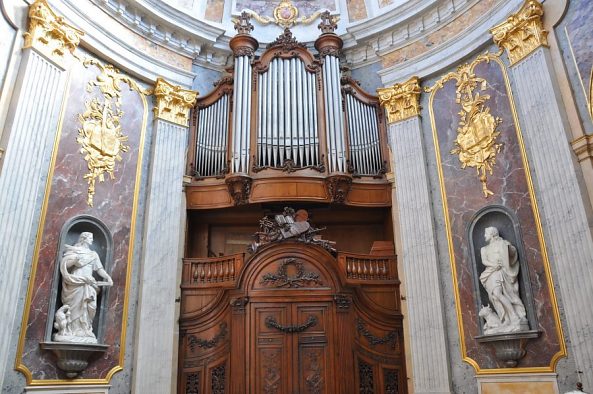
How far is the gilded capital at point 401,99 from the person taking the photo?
10.1 m

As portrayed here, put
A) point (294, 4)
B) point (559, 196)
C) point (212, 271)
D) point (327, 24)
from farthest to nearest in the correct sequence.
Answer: point (294, 4), point (327, 24), point (212, 271), point (559, 196)

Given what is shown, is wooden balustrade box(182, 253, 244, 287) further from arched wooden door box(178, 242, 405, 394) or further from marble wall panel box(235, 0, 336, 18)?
marble wall panel box(235, 0, 336, 18)

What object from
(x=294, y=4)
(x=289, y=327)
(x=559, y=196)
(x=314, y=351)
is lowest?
(x=314, y=351)

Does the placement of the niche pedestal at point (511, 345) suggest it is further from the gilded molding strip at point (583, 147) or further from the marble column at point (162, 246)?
the marble column at point (162, 246)

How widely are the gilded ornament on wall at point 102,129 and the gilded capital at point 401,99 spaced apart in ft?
17.2

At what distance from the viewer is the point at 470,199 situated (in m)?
8.79

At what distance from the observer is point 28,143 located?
294 inches

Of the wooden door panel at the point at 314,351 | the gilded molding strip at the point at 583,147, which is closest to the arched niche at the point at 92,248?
the wooden door panel at the point at 314,351

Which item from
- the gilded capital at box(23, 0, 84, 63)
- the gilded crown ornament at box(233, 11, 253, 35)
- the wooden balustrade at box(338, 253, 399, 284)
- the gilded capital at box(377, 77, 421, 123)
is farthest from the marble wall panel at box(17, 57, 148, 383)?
the gilded capital at box(377, 77, 421, 123)

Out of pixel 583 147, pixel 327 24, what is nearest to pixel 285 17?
pixel 327 24

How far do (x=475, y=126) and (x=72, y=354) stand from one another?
7.64 metres

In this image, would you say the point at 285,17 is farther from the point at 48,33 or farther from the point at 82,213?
the point at 82,213

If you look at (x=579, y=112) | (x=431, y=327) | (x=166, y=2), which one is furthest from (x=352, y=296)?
(x=166, y=2)

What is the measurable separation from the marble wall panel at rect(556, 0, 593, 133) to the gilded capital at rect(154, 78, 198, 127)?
→ 6.98 metres
